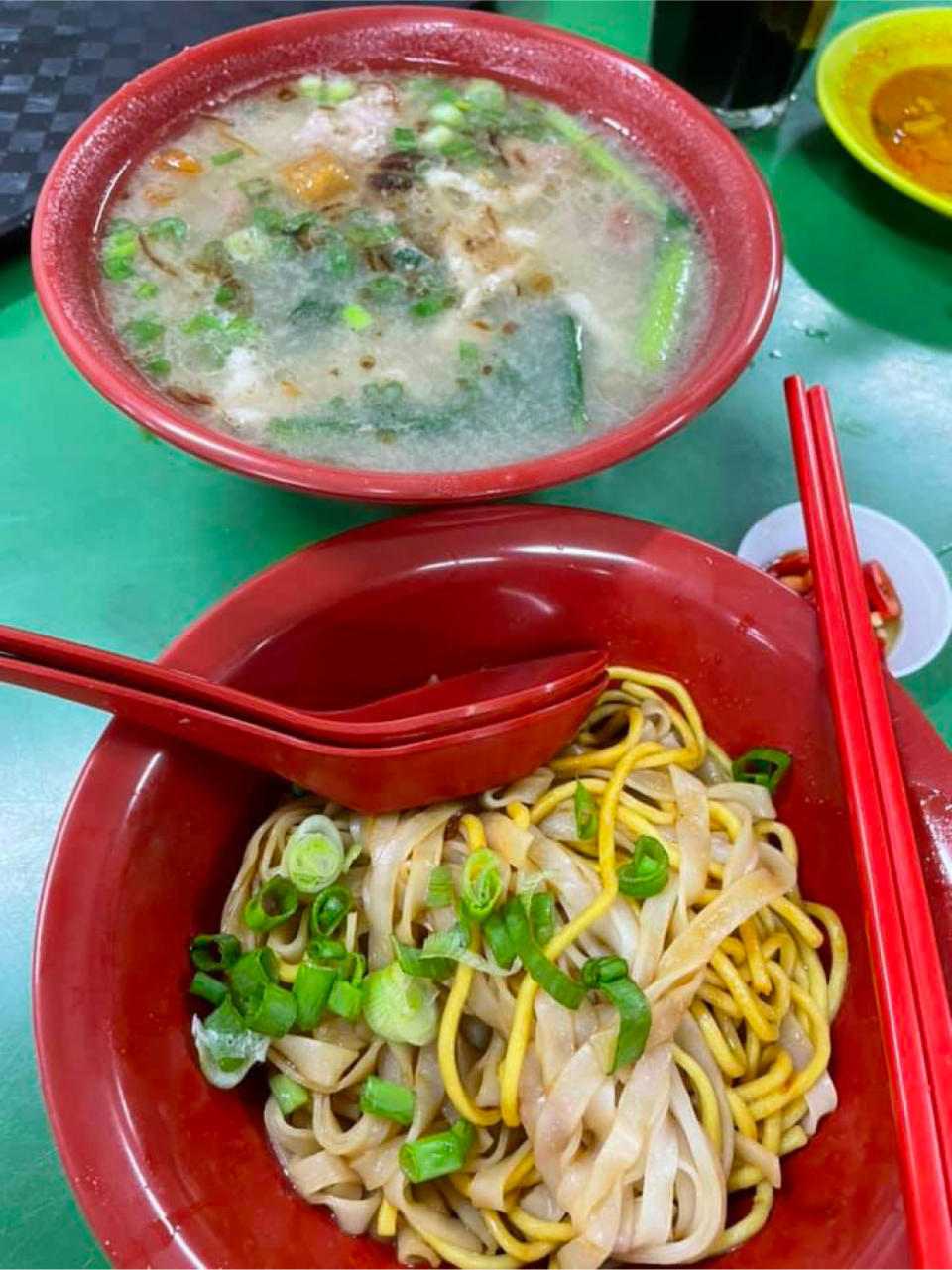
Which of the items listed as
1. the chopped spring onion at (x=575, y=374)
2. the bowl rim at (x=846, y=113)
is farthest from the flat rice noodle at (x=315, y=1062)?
the bowl rim at (x=846, y=113)

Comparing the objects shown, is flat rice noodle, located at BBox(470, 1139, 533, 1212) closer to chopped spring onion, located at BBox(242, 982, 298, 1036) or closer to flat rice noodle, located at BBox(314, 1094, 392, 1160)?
flat rice noodle, located at BBox(314, 1094, 392, 1160)

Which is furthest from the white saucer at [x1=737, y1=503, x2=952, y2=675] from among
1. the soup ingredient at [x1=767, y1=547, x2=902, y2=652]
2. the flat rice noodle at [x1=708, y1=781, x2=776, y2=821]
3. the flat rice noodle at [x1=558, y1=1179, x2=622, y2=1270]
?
the flat rice noodle at [x1=558, y1=1179, x2=622, y2=1270]

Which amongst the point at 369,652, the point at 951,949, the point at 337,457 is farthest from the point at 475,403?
the point at 951,949

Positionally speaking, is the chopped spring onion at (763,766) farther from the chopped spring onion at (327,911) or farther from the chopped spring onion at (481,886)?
the chopped spring onion at (327,911)

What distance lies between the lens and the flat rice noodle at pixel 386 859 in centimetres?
109

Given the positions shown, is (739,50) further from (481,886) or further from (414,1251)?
(414,1251)

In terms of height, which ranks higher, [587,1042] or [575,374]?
[575,374]

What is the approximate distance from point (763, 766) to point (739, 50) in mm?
1595

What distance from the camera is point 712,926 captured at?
3.51 feet

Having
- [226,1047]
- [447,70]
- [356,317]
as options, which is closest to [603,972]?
[226,1047]

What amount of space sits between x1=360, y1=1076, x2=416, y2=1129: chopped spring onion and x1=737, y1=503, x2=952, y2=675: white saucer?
86 cm

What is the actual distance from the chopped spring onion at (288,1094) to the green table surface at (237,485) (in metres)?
0.31

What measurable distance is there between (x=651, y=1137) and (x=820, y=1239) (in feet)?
0.56

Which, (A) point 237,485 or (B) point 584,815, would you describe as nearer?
(B) point 584,815
